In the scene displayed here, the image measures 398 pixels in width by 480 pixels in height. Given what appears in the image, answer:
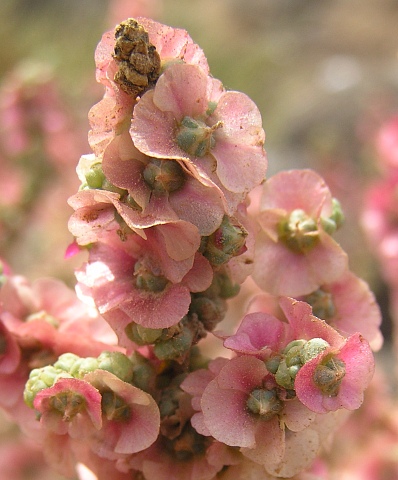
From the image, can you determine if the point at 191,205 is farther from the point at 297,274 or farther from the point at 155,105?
the point at 297,274

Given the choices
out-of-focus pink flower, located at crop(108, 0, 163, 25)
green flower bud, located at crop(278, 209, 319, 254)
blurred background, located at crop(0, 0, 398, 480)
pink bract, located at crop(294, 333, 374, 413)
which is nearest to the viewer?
pink bract, located at crop(294, 333, 374, 413)

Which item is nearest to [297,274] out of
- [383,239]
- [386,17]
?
[383,239]

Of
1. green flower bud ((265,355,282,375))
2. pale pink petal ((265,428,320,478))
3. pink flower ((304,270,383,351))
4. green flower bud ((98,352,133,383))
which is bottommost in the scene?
pale pink petal ((265,428,320,478))

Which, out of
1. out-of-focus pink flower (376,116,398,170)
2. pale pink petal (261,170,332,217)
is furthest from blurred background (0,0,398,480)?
pale pink petal (261,170,332,217)

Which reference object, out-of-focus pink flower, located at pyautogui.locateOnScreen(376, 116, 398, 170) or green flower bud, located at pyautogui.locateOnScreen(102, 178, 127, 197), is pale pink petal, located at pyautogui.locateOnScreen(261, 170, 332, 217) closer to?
green flower bud, located at pyautogui.locateOnScreen(102, 178, 127, 197)

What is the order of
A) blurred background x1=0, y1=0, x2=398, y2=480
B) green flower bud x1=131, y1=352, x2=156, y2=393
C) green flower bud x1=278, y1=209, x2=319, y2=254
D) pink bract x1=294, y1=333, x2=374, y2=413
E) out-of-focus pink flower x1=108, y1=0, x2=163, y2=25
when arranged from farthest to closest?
out-of-focus pink flower x1=108, y1=0, x2=163, y2=25, blurred background x1=0, y1=0, x2=398, y2=480, green flower bud x1=278, y1=209, x2=319, y2=254, green flower bud x1=131, y1=352, x2=156, y2=393, pink bract x1=294, y1=333, x2=374, y2=413

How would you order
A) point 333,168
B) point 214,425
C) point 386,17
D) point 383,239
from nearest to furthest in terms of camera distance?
point 214,425
point 383,239
point 333,168
point 386,17
